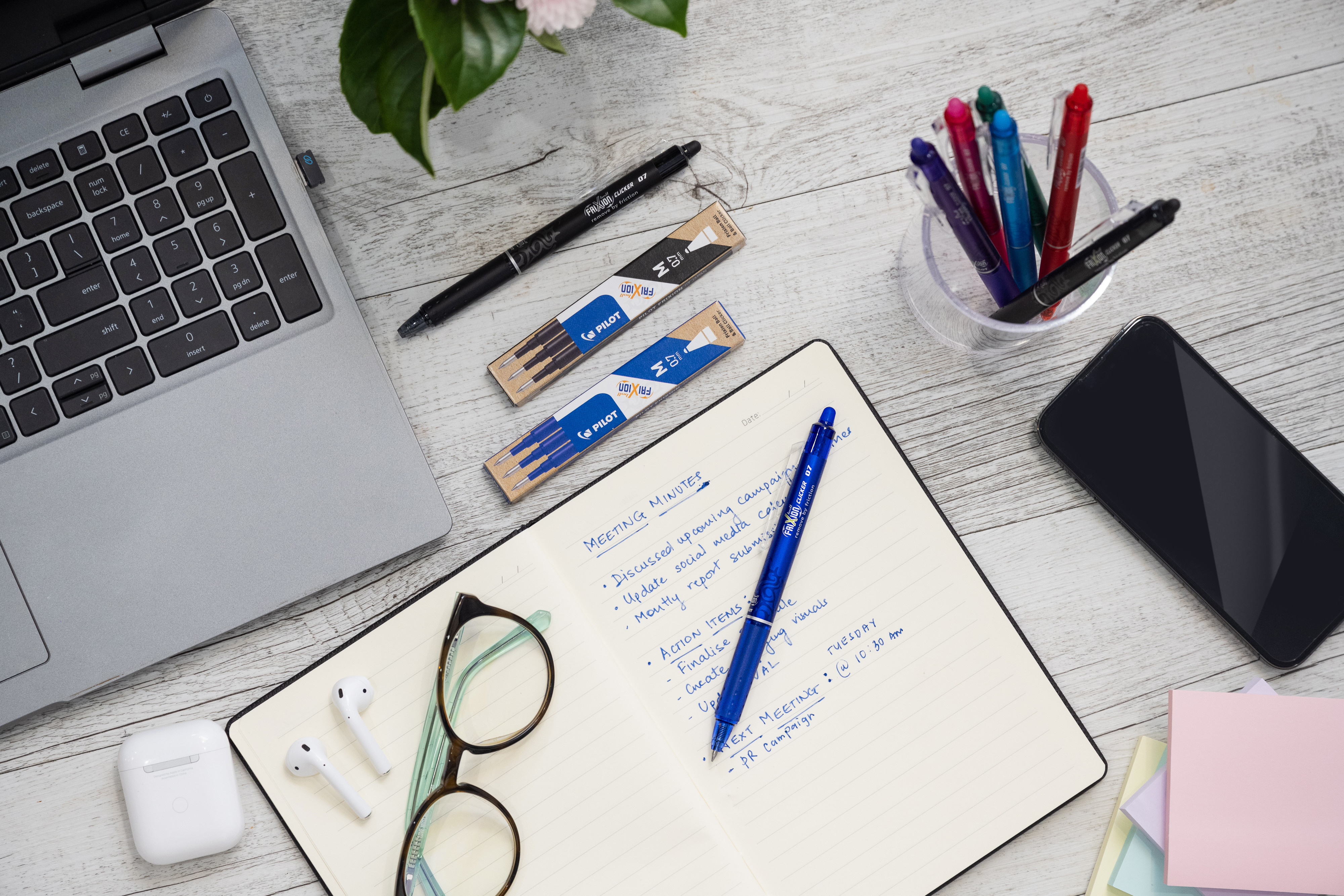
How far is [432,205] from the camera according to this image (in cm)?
63

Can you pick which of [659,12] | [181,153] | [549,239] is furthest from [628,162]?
[181,153]

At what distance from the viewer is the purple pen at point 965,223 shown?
434 mm

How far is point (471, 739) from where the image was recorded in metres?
0.58

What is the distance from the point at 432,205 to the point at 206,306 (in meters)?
0.17

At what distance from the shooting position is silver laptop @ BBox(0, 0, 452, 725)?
1.81 feet

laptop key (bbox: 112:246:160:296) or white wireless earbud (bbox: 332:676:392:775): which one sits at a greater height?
laptop key (bbox: 112:246:160:296)

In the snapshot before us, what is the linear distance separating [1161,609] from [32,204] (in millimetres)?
806

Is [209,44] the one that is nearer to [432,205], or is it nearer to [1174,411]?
[432,205]

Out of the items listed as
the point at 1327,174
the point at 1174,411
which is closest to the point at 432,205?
the point at 1174,411

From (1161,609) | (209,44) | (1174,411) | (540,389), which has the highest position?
(209,44)

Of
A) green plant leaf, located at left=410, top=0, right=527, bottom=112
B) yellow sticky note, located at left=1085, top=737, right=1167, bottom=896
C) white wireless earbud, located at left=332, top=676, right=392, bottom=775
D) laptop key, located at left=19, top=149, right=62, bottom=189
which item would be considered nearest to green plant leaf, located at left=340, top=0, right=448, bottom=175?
green plant leaf, located at left=410, top=0, right=527, bottom=112

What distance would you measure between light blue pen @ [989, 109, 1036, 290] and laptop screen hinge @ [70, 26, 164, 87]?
520mm

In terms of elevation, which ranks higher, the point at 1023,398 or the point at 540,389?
the point at 540,389

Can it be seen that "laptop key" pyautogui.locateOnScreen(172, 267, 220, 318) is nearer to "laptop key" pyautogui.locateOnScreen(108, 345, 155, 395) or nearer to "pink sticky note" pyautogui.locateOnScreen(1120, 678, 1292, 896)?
"laptop key" pyautogui.locateOnScreen(108, 345, 155, 395)
